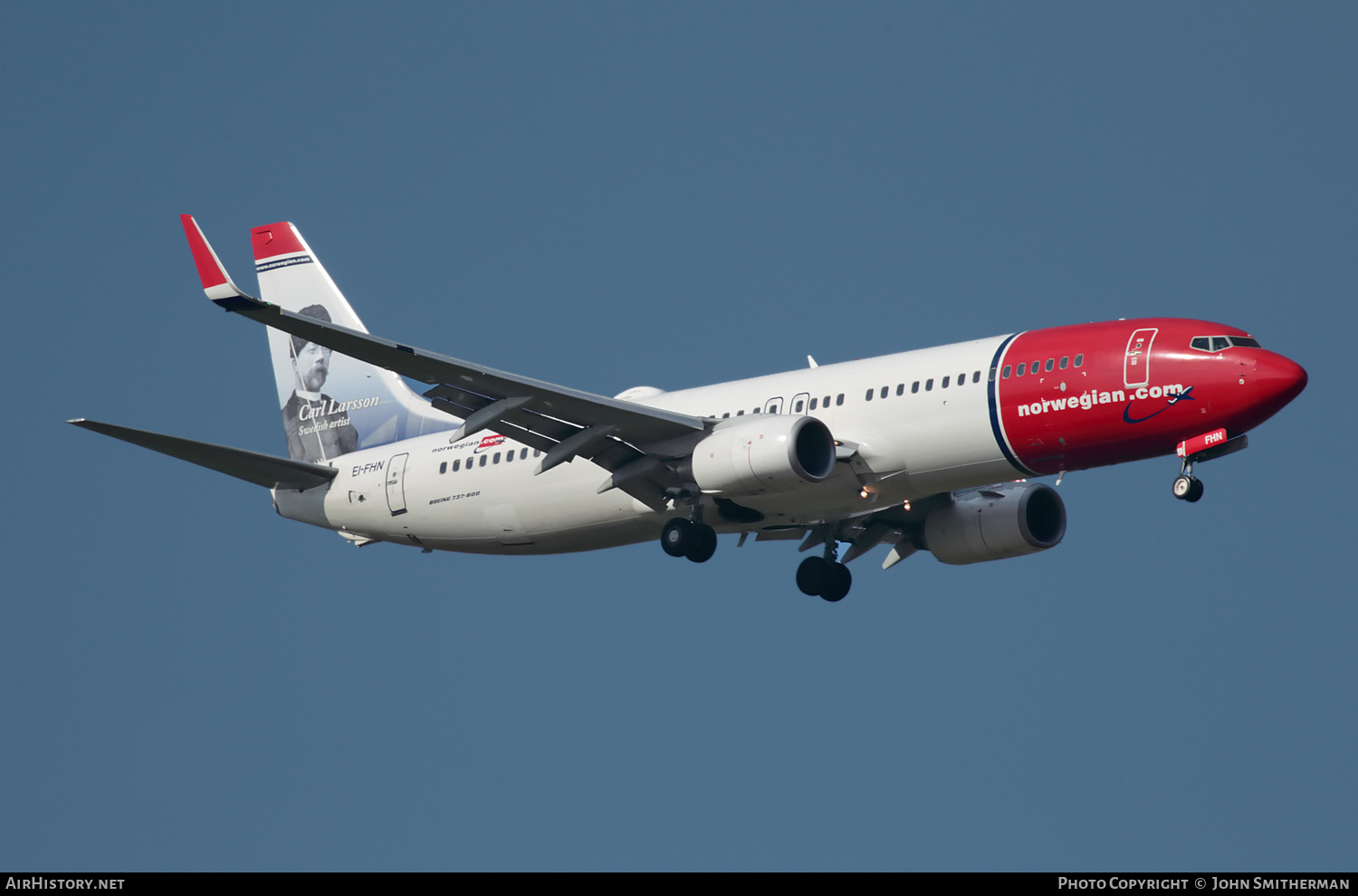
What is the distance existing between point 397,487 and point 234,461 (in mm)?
4009

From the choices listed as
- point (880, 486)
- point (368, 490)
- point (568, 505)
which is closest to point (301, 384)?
point (368, 490)

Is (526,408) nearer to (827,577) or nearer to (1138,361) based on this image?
(827,577)

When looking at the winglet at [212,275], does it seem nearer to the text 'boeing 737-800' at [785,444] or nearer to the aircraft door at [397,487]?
the text 'boeing 737-800' at [785,444]

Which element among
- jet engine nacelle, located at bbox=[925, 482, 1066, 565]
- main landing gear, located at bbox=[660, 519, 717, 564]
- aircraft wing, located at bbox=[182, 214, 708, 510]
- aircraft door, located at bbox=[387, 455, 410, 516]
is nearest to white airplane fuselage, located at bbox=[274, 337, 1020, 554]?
aircraft door, located at bbox=[387, 455, 410, 516]

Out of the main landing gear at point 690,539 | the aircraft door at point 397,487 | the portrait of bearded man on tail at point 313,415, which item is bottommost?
the main landing gear at point 690,539

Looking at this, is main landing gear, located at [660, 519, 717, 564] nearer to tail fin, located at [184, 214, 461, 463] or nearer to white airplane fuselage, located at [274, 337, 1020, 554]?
white airplane fuselage, located at [274, 337, 1020, 554]

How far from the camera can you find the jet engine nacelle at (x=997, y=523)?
139 feet

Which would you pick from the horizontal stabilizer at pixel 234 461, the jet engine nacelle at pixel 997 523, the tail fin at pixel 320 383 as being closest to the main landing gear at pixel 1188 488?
the jet engine nacelle at pixel 997 523

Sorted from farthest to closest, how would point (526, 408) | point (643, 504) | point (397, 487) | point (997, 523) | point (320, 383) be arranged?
point (320, 383), point (397, 487), point (997, 523), point (643, 504), point (526, 408)

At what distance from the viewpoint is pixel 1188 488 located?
35969 mm

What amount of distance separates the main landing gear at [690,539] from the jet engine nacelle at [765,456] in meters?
1.47

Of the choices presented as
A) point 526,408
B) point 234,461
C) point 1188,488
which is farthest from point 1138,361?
point 234,461

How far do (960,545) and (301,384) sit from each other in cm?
1892

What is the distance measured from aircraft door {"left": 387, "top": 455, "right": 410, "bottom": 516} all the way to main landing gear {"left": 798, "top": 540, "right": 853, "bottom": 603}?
10.2m
